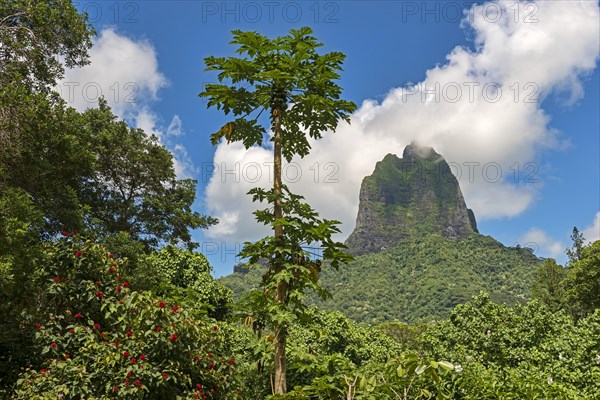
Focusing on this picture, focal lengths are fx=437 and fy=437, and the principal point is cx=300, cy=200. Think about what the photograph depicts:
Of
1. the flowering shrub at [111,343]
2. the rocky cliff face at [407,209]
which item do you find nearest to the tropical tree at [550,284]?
the flowering shrub at [111,343]

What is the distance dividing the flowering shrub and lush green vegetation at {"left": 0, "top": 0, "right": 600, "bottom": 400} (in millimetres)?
20

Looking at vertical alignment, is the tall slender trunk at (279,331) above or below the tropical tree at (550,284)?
below

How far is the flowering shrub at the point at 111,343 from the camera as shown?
Result: 207 inches

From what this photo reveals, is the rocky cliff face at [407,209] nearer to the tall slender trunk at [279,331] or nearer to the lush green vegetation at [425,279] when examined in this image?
the lush green vegetation at [425,279]

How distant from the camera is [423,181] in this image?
7549 inches

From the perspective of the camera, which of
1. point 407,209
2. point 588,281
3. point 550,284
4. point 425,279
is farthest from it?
point 407,209

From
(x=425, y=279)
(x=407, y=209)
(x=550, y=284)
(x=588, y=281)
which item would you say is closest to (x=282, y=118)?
(x=588, y=281)

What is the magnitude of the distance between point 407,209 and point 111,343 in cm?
18718

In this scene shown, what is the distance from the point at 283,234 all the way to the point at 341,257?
2.52ft

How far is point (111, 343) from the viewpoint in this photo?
5684mm

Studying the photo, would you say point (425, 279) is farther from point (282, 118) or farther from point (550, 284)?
point (282, 118)

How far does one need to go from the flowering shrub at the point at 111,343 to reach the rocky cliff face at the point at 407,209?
16186cm

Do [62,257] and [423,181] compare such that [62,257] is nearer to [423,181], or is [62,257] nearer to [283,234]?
[283,234]

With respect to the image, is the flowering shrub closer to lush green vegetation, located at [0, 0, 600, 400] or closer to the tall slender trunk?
lush green vegetation, located at [0, 0, 600, 400]
